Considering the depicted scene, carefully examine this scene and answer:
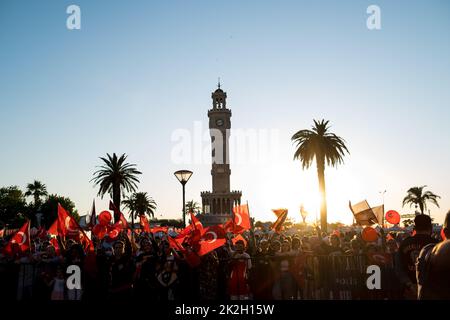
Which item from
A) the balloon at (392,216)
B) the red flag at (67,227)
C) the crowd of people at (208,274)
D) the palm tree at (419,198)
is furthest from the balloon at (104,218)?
the palm tree at (419,198)

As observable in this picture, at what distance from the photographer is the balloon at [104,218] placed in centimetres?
1945

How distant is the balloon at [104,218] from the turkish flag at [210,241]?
29.6 feet

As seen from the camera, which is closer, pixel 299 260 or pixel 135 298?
pixel 135 298

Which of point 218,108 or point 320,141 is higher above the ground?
point 218,108

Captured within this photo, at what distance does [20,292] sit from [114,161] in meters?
43.0

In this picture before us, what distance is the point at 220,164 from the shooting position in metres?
106

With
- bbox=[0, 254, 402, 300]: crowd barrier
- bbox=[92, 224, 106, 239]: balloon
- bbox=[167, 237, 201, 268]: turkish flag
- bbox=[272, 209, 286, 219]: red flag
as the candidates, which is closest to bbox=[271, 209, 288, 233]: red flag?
bbox=[272, 209, 286, 219]: red flag

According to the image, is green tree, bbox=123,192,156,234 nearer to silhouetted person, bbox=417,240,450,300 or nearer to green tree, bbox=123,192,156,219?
green tree, bbox=123,192,156,219

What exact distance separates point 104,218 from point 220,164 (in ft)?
285
